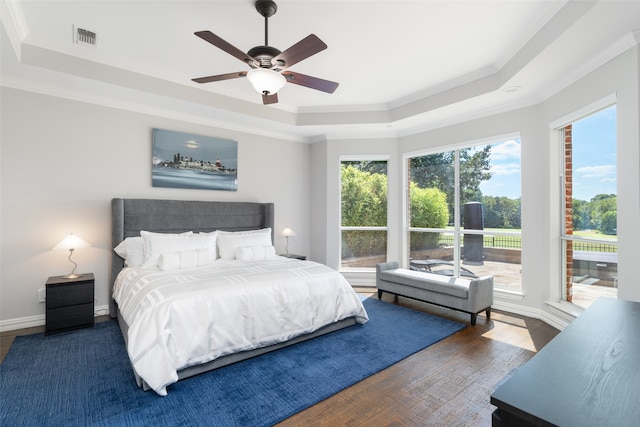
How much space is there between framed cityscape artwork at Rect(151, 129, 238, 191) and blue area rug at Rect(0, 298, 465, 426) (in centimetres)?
213

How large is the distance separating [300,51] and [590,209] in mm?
3418

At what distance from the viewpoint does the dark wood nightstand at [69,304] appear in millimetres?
3330

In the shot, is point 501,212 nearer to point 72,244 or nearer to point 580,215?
point 580,215

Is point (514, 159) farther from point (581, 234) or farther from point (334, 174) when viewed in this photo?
point (334, 174)

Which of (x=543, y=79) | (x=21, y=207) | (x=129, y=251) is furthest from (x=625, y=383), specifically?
(x=21, y=207)

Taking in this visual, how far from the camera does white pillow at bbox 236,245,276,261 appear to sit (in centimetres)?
423

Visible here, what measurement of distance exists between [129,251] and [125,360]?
4.71ft

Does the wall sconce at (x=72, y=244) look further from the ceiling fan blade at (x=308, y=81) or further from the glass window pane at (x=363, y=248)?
the glass window pane at (x=363, y=248)

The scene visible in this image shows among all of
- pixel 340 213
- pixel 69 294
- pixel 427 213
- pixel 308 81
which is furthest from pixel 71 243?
pixel 427 213

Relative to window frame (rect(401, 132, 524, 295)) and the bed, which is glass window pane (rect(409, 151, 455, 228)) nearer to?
window frame (rect(401, 132, 524, 295))

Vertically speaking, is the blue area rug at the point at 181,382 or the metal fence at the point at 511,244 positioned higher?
the metal fence at the point at 511,244

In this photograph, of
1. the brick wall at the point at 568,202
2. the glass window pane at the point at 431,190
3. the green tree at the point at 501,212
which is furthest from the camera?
the glass window pane at the point at 431,190

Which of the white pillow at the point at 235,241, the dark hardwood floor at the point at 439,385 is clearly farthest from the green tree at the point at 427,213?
the white pillow at the point at 235,241

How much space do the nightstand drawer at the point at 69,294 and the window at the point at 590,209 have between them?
5.48 meters
